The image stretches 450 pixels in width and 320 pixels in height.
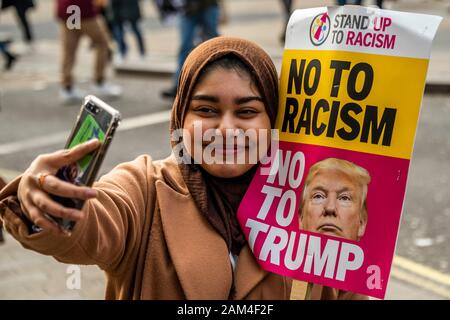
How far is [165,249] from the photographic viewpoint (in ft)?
6.15

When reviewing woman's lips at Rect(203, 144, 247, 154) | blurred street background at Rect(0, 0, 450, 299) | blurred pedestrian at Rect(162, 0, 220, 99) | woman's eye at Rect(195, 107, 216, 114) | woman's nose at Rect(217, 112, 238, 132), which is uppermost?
blurred pedestrian at Rect(162, 0, 220, 99)

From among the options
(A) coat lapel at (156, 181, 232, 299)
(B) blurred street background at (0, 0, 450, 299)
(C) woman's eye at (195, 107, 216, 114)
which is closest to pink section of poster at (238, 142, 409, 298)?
(A) coat lapel at (156, 181, 232, 299)

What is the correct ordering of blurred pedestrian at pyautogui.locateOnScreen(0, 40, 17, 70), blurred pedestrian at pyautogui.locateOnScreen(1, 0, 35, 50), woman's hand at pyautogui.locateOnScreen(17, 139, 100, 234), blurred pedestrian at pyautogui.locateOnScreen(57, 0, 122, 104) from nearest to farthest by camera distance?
woman's hand at pyautogui.locateOnScreen(17, 139, 100, 234) → blurred pedestrian at pyautogui.locateOnScreen(57, 0, 122, 104) → blurred pedestrian at pyautogui.locateOnScreen(1, 0, 35, 50) → blurred pedestrian at pyautogui.locateOnScreen(0, 40, 17, 70)

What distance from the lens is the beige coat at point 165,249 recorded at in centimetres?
182

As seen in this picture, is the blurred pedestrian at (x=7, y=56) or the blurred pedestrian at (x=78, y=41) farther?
the blurred pedestrian at (x=7, y=56)

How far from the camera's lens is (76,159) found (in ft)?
4.82

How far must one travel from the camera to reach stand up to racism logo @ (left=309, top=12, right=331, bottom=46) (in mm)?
1889

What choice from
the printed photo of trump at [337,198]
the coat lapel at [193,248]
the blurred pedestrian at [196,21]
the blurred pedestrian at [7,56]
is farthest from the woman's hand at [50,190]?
the blurred pedestrian at [7,56]

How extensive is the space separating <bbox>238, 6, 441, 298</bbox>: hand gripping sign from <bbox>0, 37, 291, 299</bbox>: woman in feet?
0.20

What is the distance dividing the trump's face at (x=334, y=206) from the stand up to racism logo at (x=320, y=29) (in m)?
0.34

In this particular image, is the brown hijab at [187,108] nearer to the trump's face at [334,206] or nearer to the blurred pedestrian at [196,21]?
the trump's face at [334,206]

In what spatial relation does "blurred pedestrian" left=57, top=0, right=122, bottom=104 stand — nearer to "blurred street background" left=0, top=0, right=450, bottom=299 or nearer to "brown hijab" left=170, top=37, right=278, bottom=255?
"blurred street background" left=0, top=0, right=450, bottom=299
